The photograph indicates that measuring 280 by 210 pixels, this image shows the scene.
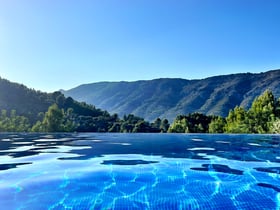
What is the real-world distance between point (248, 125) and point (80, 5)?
67.4 ft

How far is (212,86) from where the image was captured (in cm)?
10294

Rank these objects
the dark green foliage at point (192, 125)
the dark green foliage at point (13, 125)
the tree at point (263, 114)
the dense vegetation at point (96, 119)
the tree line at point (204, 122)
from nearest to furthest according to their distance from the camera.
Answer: the tree at point (263, 114) < the tree line at point (204, 122) < the dense vegetation at point (96, 119) < the dark green foliage at point (13, 125) < the dark green foliage at point (192, 125)

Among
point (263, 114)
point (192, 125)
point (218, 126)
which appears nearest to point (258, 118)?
point (263, 114)

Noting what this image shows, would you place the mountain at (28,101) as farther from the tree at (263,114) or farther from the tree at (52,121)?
the tree at (263,114)

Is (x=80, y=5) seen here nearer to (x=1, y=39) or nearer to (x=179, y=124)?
(x=1, y=39)

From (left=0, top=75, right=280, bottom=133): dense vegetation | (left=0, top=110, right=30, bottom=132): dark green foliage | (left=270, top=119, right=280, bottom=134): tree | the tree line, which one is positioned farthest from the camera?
(left=0, top=110, right=30, bottom=132): dark green foliage

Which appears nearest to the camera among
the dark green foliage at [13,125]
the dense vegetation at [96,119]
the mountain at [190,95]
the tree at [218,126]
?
the dense vegetation at [96,119]

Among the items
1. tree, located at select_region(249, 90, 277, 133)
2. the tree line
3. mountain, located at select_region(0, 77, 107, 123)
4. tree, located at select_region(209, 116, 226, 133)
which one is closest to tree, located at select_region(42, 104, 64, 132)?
the tree line

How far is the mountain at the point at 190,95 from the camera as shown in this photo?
87625mm

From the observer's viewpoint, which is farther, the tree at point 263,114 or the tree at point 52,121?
the tree at point 52,121

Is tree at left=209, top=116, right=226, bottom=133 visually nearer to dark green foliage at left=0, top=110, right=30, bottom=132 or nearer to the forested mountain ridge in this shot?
the forested mountain ridge

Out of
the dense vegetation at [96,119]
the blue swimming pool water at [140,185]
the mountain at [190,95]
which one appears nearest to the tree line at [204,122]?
the dense vegetation at [96,119]

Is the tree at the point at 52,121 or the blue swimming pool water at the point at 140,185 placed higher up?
the tree at the point at 52,121

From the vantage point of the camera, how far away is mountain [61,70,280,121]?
87.6 meters
